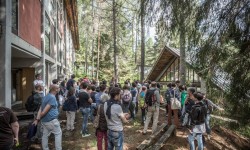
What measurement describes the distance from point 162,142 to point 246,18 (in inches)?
182

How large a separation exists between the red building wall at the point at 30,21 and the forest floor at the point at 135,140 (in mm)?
3484

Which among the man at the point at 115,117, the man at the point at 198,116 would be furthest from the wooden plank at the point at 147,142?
the man at the point at 115,117

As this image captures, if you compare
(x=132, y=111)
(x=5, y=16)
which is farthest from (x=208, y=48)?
(x=132, y=111)

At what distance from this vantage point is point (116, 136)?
5238 mm

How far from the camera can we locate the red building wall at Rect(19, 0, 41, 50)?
8.10 meters

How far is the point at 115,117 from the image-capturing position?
5.15 metres

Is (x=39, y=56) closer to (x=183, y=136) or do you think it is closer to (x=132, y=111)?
(x=132, y=111)

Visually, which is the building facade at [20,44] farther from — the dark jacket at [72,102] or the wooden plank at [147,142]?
the wooden plank at [147,142]

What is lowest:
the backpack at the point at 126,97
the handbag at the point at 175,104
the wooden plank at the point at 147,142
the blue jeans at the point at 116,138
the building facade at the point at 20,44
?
the wooden plank at the point at 147,142

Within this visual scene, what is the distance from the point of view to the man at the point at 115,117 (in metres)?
5.11

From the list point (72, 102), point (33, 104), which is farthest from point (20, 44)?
point (72, 102)

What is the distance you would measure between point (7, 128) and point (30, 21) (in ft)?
20.4

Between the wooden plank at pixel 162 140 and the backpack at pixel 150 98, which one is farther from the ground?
the backpack at pixel 150 98

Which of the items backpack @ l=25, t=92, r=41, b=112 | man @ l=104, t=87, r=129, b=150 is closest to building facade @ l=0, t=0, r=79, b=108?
backpack @ l=25, t=92, r=41, b=112
